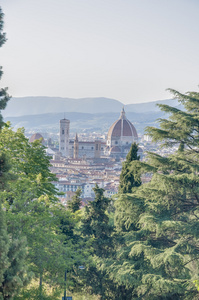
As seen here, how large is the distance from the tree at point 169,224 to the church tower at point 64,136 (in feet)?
392

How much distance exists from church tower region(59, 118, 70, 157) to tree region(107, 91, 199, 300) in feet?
392

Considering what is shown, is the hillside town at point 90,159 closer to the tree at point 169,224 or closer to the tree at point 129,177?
the tree at point 129,177

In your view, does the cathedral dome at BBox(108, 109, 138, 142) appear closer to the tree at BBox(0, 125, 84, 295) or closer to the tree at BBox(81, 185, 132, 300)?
the tree at BBox(81, 185, 132, 300)

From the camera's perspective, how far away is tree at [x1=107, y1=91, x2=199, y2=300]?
950cm

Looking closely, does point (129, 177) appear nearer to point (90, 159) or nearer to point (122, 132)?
point (90, 159)

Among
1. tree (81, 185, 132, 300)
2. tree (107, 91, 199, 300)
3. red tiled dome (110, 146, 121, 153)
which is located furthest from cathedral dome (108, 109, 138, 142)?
tree (107, 91, 199, 300)

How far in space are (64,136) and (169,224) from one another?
123412mm

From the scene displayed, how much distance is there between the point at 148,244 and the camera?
1041 centimetres

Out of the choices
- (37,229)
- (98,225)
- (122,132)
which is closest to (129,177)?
(98,225)

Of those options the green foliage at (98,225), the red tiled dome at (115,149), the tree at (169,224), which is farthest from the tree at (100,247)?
the red tiled dome at (115,149)

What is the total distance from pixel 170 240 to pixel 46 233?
3.31m

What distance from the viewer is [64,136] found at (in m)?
132

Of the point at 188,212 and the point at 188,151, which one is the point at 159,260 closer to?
the point at 188,212

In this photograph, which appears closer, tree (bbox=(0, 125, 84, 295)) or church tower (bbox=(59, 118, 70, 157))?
tree (bbox=(0, 125, 84, 295))
